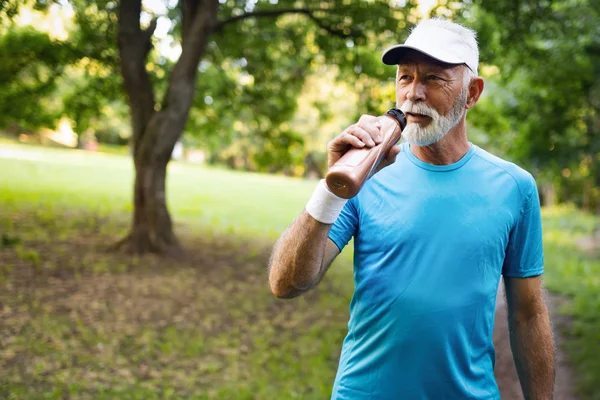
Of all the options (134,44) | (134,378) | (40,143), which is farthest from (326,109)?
(40,143)

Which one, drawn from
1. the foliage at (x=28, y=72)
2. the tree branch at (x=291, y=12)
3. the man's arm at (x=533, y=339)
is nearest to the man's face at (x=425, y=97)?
the man's arm at (x=533, y=339)

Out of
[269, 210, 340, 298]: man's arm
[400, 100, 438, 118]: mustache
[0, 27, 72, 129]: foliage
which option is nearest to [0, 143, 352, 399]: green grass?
[0, 27, 72, 129]: foliage

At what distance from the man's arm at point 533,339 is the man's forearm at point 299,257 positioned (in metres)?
0.86

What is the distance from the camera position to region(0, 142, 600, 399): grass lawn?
598 centimetres

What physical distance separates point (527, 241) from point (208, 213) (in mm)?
17060

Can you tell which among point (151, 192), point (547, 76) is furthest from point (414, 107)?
point (547, 76)

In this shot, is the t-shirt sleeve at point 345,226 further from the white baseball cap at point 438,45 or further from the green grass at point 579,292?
the green grass at point 579,292

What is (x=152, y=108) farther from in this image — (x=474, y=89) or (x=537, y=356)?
A: (x=537, y=356)

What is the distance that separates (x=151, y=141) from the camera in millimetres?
10055

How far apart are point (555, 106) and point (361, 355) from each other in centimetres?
1311

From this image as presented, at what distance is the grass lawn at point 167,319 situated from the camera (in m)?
5.98

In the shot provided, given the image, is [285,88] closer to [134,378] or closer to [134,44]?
[134,44]

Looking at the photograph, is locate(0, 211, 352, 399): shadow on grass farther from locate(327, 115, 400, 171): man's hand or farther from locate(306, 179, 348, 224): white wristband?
locate(327, 115, 400, 171): man's hand

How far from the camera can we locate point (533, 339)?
2.24 m
